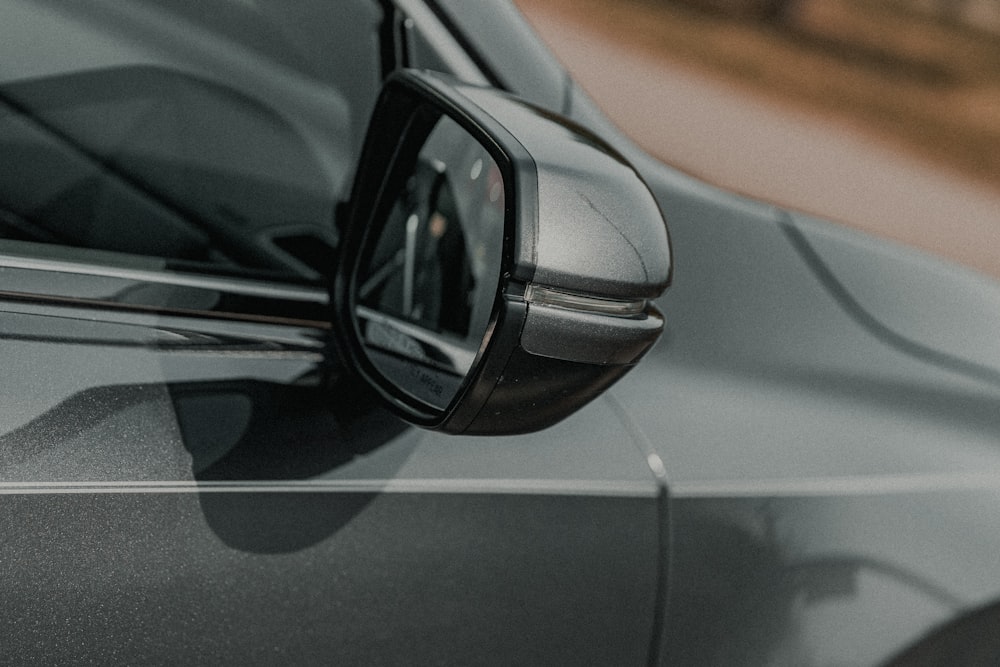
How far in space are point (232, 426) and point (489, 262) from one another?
1.32ft

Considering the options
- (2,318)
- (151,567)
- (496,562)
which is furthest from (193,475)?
(496,562)

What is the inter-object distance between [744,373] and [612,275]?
546 mm

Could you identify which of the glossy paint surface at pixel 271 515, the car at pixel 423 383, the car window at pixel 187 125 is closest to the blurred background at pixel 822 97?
the car at pixel 423 383

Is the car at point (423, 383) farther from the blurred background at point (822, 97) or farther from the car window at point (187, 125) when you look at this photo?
the blurred background at point (822, 97)

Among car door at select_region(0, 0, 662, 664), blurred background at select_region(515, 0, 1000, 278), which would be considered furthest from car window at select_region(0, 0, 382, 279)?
blurred background at select_region(515, 0, 1000, 278)

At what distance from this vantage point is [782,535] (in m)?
1.49

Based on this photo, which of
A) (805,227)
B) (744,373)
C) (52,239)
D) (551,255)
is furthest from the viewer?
(805,227)

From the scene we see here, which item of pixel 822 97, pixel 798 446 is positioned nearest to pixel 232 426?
pixel 798 446

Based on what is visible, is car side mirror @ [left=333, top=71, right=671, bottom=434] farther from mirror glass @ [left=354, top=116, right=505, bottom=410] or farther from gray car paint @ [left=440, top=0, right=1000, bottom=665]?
gray car paint @ [left=440, top=0, right=1000, bottom=665]

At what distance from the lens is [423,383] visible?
131 cm

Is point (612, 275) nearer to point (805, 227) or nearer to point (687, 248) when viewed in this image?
point (687, 248)

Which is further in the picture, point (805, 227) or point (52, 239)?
point (805, 227)

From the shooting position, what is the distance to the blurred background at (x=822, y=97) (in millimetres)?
7055

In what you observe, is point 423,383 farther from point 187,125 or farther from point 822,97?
point 822,97
